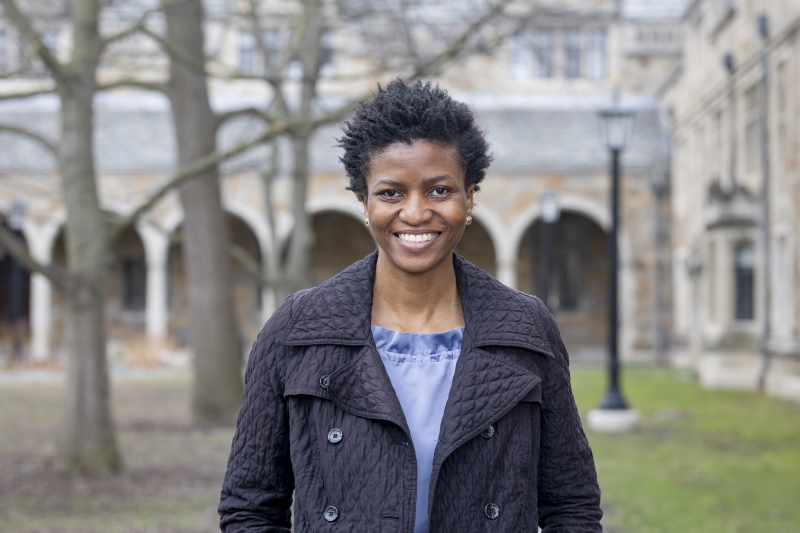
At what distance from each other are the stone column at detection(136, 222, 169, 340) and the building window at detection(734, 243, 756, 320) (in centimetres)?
1385

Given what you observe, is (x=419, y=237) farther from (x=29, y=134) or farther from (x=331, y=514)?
(x=29, y=134)

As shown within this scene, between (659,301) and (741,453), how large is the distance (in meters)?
15.1

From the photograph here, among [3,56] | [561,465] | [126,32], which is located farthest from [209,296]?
[561,465]

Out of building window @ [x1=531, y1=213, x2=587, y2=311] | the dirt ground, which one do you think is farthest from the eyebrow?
building window @ [x1=531, y1=213, x2=587, y2=311]

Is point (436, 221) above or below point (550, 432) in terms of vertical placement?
above

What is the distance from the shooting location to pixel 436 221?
84.1 inches

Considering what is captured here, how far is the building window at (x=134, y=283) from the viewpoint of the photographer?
28.2 metres

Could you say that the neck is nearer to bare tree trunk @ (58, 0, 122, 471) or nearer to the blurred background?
the blurred background

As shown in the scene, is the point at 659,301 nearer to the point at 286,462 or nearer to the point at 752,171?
the point at 752,171

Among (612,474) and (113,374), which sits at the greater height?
(612,474)

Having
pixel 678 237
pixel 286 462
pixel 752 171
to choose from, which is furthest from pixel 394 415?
pixel 678 237

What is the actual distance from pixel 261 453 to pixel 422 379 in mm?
367

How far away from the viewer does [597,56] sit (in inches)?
1099

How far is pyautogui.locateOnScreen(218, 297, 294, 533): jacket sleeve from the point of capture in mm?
2084
